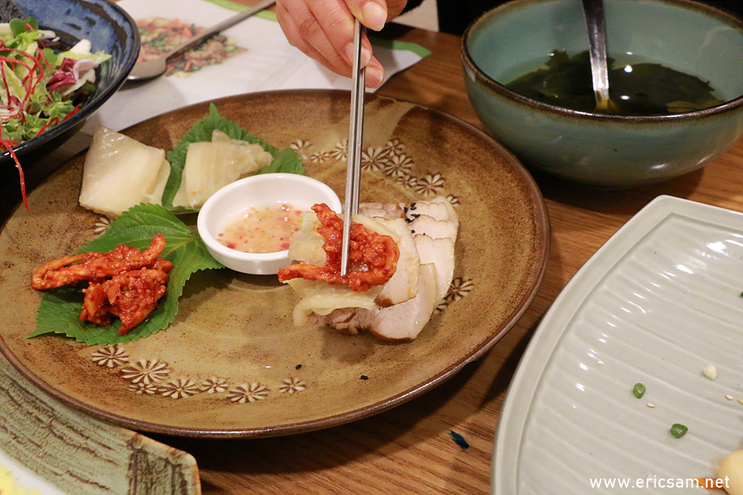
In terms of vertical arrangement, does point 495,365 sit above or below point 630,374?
below

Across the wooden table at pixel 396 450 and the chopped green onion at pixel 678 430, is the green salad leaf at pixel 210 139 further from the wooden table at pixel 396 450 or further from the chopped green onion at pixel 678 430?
the chopped green onion at pixel 678 430

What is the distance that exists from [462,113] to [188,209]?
4.55 feet

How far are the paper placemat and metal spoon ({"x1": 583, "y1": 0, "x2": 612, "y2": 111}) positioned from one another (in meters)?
0.98

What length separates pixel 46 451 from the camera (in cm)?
134

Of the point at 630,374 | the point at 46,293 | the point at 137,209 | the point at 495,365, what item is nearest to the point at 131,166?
the point at 137,209

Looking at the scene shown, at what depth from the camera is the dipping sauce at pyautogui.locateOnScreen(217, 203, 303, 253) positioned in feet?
6.89

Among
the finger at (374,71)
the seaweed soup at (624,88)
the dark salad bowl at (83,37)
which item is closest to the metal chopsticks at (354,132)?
the finger at (374,71)

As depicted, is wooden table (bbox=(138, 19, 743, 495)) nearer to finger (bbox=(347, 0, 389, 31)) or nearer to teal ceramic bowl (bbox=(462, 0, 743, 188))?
teal ceramic bowl (bbox=(462, 0, 743, 188))

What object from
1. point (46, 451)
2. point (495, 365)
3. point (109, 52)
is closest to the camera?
point (46, 451)

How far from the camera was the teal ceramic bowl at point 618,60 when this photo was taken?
71.9 inches

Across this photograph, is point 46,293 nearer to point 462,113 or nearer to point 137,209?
point 137,209

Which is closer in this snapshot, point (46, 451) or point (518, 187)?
point (46, 451)

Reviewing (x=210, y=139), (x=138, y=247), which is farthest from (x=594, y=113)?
(x=138, y=247)

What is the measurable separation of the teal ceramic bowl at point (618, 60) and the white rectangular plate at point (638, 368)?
243 mm
